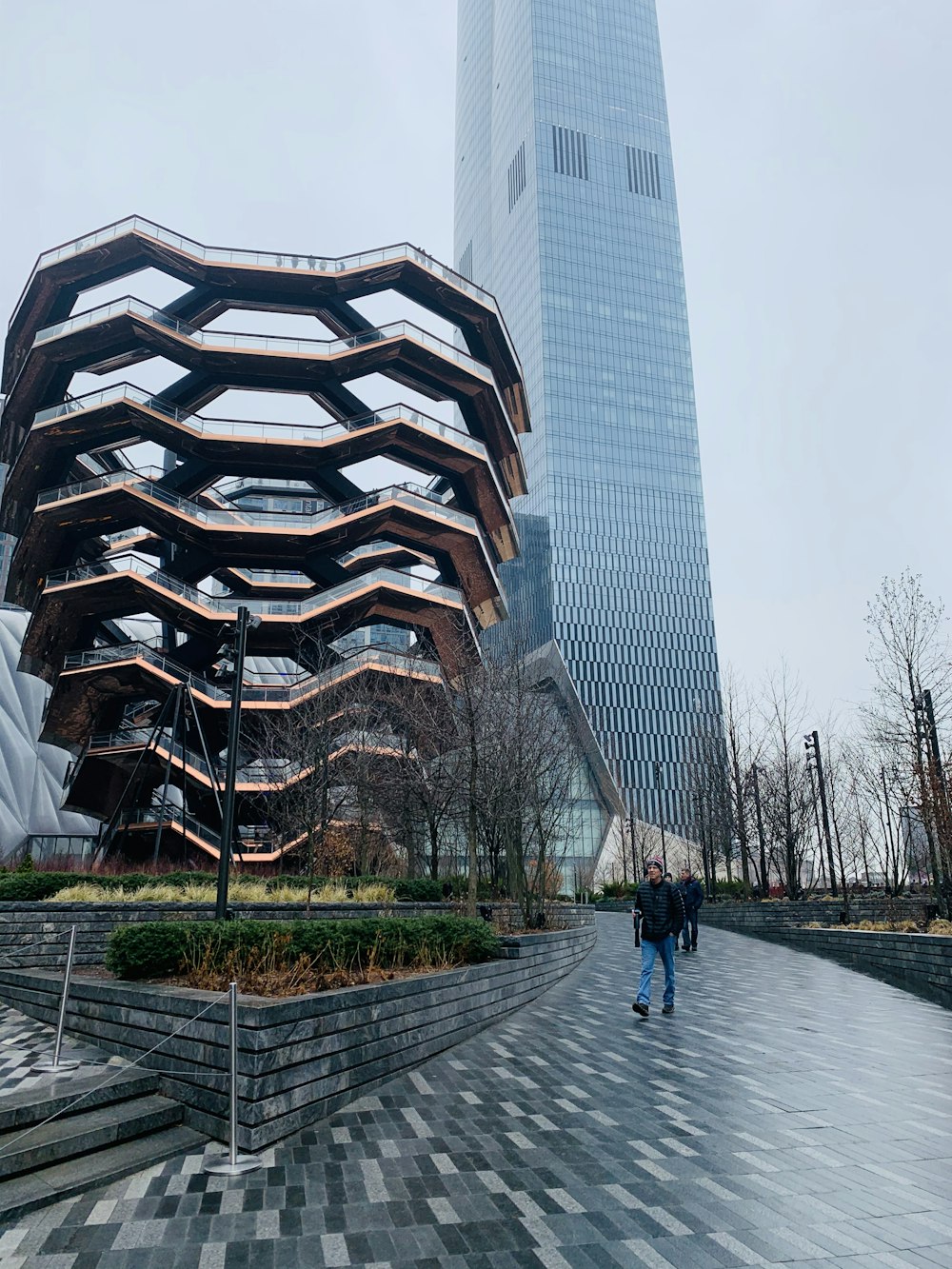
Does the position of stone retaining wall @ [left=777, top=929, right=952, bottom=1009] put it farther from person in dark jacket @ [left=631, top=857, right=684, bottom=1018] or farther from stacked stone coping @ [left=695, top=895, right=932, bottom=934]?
person in dark jacket @ [left=631, top=857, right=684, bottom=1018]

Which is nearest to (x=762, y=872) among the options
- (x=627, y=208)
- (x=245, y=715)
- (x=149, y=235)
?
(x=245, y=715)

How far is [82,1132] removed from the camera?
537 cm

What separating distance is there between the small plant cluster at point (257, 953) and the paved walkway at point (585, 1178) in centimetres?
119

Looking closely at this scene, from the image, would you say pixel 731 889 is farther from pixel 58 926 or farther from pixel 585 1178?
pixel 585 1178

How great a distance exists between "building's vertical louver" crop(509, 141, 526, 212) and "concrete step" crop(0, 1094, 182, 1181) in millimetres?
147285

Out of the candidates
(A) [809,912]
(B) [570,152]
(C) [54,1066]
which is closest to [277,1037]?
(C) [54,1066]

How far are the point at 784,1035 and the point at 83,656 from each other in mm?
31900

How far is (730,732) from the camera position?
33750mm

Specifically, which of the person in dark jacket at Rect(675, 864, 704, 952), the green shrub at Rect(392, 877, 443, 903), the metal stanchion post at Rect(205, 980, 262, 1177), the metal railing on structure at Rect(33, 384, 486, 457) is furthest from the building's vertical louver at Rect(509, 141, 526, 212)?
the metal stanchion post at Rect(205, 980, 262, 1177)

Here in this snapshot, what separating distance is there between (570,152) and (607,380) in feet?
146

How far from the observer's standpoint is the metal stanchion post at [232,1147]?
524 centimetres

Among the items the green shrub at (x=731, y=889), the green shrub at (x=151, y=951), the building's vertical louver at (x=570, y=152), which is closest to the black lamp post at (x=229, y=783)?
the green shrub at (x=151, y=951)

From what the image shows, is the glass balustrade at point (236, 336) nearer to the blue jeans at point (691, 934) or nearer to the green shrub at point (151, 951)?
the blue jeans at point (691, 934)

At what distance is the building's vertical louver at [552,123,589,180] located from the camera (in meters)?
130
